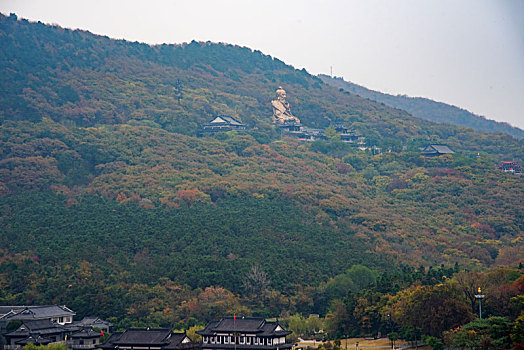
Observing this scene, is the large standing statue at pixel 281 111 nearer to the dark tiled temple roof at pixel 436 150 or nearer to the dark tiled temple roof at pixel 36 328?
the dark tiled temple roof at pixel 436 150

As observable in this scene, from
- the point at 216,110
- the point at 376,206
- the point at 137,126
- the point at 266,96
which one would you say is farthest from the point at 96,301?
the point at 266,96

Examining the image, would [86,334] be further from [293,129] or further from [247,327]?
[293,129]

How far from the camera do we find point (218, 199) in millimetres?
98000

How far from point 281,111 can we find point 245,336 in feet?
314

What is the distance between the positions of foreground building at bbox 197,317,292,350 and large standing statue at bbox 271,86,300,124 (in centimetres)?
9122

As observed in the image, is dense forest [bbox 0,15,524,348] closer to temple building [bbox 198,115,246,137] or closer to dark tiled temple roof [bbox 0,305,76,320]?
temple building [bbox 198,115,246,137]

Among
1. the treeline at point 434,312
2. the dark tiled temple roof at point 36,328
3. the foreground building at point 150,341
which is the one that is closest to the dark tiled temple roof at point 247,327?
the foreground building at point 150,341

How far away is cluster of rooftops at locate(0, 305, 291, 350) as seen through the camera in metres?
57.2

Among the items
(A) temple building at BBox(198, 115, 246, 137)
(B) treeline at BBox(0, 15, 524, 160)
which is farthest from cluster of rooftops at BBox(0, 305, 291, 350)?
(A) temple building at BBox(198, 115, 246, 137)

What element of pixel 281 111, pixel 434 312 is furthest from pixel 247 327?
pixel 281 111

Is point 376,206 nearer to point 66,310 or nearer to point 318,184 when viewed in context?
point 318,184

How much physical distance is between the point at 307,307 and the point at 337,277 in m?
4.94

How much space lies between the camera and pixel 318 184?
111125 millimetres

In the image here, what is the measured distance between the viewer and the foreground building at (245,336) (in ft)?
187
